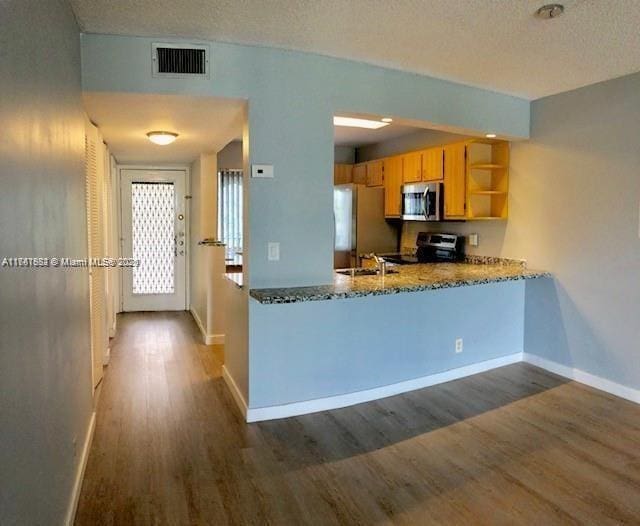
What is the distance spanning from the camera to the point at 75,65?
2600mm

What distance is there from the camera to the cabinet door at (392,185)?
5.68 metres

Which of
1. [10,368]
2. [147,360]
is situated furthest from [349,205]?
[10,368]

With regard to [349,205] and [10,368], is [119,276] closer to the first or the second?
[349,205]

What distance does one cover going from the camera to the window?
662 centimetres

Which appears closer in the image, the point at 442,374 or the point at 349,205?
the point at 442,374

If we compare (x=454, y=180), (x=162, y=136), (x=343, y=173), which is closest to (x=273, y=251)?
(x=162, y=136)

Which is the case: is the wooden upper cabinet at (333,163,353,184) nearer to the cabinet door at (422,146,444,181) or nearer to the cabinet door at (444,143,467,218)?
the cabinet door at (422,146,444,181)

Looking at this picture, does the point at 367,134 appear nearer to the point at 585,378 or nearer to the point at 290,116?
the point at 290,116

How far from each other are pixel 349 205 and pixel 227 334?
2581 millimetres

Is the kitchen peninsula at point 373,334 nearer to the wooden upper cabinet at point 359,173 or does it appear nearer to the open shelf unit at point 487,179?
the open shelf unit at point 487,179

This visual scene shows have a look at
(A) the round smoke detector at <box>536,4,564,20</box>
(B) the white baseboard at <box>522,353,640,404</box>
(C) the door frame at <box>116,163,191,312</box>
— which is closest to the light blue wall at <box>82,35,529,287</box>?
(A) the round smoke detector at <box>536,4,564,20</box>

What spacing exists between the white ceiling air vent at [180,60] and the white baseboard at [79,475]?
88.1 inches

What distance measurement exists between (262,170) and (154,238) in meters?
4.39

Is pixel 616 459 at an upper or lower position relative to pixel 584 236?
lower
